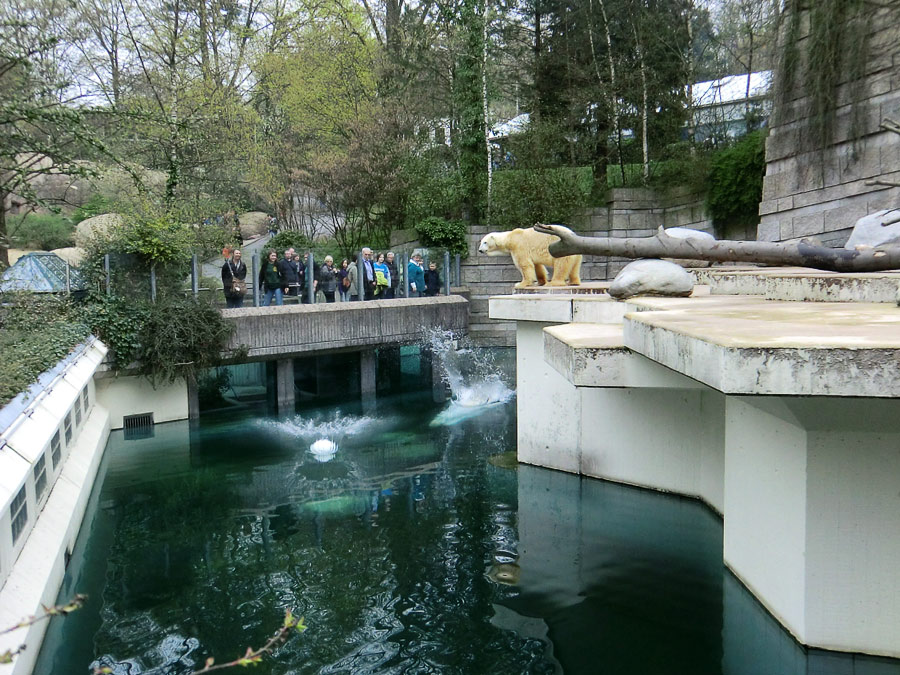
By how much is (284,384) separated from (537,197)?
9327 millimetres

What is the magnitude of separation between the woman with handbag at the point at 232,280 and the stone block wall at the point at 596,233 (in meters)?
7.30

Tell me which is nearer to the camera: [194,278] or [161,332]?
[161,332]

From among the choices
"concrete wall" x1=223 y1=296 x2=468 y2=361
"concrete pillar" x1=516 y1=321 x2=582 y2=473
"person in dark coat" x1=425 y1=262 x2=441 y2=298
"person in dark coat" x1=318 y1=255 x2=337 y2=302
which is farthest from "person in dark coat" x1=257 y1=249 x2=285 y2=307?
"concrete pillar" x1=516 y1=321 x2=582 y2=473

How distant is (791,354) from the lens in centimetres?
394

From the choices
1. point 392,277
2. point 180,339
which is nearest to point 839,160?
point 392,277

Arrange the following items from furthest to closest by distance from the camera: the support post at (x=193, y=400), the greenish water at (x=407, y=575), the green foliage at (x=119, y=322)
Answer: the support post at (x=193, y=400) < the green foliage at (x=119, y=322) < the greenish water at (x=407, y=575)

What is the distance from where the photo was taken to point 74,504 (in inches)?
336

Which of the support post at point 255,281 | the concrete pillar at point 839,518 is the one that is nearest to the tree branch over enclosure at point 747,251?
the concrete pillar at point 839,518

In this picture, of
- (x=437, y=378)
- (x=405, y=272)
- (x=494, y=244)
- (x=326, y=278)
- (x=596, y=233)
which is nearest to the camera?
(x=494, y=244)

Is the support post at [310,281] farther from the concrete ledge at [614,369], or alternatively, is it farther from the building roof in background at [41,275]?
the concrete ledge at [614,369]

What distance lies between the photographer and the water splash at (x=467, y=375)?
16844mm

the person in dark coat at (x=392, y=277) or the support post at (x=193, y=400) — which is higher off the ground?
the person in dark coat at (x=392, y=277)

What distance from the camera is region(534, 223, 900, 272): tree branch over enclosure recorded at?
673 centimetres

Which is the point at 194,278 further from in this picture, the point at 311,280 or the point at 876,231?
the point at 876,231
